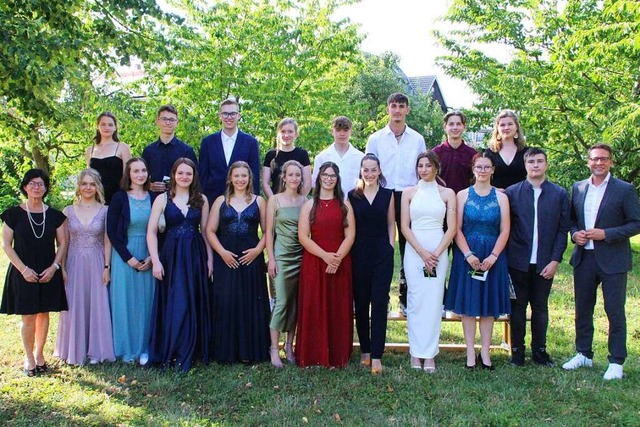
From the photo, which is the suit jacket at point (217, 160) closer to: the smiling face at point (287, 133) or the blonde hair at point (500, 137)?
the smiling face at point (287, 133)

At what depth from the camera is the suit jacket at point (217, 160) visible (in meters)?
6.22

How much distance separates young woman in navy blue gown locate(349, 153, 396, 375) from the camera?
218 inches

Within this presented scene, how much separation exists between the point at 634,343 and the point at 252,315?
4411 mm

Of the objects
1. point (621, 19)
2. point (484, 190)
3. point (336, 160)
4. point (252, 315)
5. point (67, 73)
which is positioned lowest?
point (252, 315)

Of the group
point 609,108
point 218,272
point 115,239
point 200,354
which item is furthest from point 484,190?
point 609,108

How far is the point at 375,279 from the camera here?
5.58 m

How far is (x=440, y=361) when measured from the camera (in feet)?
19.4

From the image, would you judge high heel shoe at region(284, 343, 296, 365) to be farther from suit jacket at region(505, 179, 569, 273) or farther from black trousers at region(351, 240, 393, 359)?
suit jacket at region(505, 179, 569, 273)

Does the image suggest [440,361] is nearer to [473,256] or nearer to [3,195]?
[473,256]

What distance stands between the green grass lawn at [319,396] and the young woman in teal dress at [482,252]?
2.02 feet

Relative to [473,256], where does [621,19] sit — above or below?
above

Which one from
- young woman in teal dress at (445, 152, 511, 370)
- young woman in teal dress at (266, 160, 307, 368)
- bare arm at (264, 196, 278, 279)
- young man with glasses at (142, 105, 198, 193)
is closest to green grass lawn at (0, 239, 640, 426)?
young woman in teal dress at (266, 160, 307, 368)

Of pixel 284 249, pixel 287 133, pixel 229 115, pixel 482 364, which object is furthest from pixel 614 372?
pixel 229 115

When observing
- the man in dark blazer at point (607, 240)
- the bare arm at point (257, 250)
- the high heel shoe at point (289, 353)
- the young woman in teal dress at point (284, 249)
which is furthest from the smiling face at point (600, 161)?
the high heel shoe at point (289, 353)
